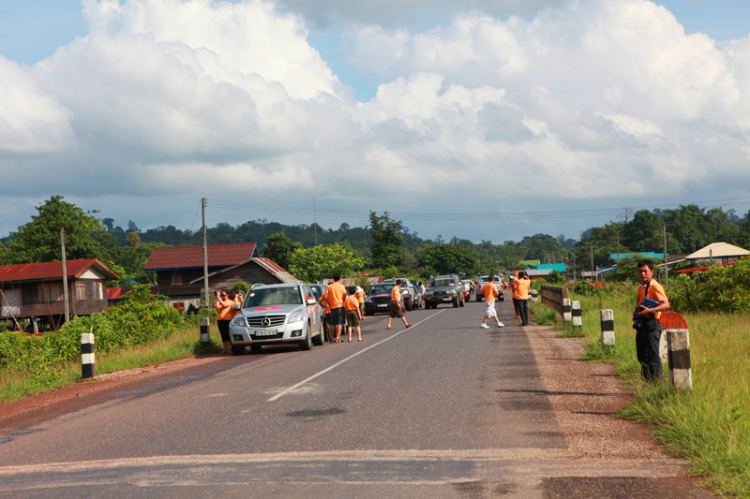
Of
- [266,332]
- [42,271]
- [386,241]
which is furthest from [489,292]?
[386,241]

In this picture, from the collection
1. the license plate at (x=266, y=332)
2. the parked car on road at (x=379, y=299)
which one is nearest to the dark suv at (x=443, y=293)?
the parked car on road at (x=379, y=299)

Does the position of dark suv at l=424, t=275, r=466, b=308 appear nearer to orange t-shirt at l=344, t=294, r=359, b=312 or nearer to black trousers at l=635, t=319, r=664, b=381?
orange t-shirt at l=344, t=294, r=359, b=312

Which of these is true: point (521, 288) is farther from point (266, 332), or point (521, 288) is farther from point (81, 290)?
point (81, 290)

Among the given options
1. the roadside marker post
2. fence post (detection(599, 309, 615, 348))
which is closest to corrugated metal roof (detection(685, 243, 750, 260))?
fence post (detection(599, 309, 615, 348))

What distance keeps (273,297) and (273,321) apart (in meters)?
1.38

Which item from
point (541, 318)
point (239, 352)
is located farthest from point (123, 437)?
point (541, 318)

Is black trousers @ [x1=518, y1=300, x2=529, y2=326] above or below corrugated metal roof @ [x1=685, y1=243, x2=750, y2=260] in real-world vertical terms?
below

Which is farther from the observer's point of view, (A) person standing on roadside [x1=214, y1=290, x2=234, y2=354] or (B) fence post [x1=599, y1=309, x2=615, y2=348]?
(A) person standing on roadside [x1=214, y1=290, x2=234, y2=354]

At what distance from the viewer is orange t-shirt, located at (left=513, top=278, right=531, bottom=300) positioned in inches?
906

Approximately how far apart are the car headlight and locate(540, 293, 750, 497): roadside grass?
7.53 meters

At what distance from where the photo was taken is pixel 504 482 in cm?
542

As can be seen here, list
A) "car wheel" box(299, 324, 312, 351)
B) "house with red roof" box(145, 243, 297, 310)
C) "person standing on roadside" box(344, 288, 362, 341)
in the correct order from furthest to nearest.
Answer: "house with red roof" box(145, 243, 297, 310), "person standing on roadside" box(344, 288, 362, 341), "car wheel" box(299, 324, 312, 351)

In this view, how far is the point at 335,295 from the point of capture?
66.4ft

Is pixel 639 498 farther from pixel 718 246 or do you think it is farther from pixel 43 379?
pixel 718 246
